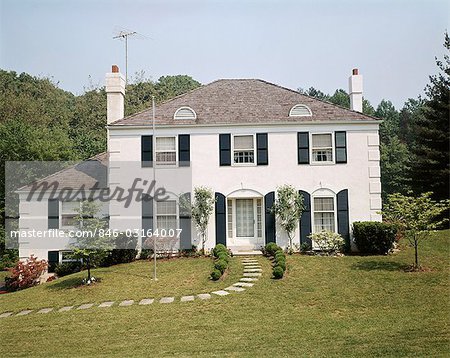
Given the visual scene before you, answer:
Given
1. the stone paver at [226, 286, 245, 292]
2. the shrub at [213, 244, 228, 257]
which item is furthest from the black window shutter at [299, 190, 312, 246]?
the stone paver at [226, 286, 245, 292]

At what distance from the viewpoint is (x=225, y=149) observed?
1938 centimetres

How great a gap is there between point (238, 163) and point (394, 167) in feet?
114

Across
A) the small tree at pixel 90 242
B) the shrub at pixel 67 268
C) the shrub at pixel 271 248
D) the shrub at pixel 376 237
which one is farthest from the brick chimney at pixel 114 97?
the shrub at pixel 376 237

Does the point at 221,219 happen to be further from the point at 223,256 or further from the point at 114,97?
the point at 114,97

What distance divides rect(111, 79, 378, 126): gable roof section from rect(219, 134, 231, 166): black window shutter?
0.67 metres

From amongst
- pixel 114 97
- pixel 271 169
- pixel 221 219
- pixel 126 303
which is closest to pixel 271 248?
pixel 221 219

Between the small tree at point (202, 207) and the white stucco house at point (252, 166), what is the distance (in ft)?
1.04

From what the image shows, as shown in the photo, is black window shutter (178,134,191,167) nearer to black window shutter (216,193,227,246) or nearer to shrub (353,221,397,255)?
black window shutter (216,193,227,246)

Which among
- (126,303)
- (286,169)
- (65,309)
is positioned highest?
(286,169)

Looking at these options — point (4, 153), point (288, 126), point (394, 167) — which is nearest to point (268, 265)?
point (288, 126)

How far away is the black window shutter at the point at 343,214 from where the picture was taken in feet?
62.5

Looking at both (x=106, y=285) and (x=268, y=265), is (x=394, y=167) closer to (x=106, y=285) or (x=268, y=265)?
(x=268, y=265)

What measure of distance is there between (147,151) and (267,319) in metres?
10.9

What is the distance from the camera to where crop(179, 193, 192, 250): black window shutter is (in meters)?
19.2
